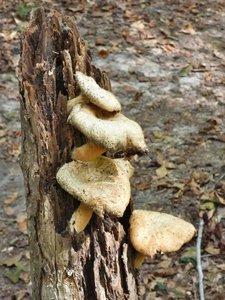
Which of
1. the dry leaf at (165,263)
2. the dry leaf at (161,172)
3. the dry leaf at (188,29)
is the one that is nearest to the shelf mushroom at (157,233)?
the dry leaf at (165,263)

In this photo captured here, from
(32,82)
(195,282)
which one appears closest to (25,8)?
Result: (195,282)

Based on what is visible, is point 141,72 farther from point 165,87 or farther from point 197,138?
point 197,138

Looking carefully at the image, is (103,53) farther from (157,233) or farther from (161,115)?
(157,233)

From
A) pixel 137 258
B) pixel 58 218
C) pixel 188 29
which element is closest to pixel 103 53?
pixel 188 29

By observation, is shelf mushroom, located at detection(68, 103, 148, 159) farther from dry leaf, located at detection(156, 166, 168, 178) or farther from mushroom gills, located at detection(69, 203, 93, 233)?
dry leaf, located at detection(156, 166, 168, 178)

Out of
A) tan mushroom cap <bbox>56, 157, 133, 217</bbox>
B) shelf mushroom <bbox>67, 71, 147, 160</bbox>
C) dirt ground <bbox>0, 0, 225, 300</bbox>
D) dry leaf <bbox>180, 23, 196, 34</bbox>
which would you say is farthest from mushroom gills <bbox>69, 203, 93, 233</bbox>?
dry leaf <bbox>180, 23, 196, 34</bbox>

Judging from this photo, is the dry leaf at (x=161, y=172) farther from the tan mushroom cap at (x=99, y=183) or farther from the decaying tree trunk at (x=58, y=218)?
the tan mushroom cap at (x=99, y=183)
